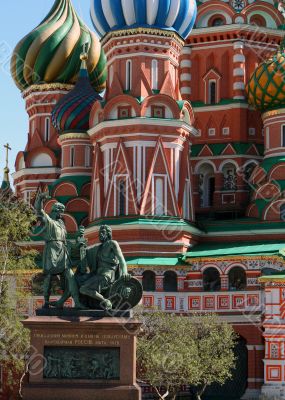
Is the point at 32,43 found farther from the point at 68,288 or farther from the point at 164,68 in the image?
the point at 68,288

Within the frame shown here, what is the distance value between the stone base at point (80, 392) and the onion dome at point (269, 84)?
77.1ft

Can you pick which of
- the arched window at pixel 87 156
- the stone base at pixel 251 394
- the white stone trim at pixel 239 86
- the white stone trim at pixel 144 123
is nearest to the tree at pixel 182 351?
the stone base at pixel 251 394

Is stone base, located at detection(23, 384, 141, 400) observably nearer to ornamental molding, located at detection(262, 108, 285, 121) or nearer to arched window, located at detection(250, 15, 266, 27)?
ornamental molding, located at detection(262, 108, 285, 121)

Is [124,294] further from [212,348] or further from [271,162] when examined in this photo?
[271,162]

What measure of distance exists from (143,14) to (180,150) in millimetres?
5778

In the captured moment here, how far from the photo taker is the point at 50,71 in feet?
171

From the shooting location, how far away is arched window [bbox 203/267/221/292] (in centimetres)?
4078

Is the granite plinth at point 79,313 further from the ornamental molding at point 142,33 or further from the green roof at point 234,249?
the ornamental molding at point 142,33

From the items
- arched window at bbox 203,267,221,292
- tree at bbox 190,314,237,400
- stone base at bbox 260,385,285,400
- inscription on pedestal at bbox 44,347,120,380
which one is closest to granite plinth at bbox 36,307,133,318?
inscription on pedestal at bbox 44,347,120,380

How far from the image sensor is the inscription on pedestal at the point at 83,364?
75.9 ft

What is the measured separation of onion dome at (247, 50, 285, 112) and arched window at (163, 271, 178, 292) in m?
8.87

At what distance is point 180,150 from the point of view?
42906 millimetres

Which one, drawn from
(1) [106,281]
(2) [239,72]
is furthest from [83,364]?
(2) [239,72]

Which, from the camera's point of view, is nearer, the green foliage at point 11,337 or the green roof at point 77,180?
the green foliage at point 11,337
